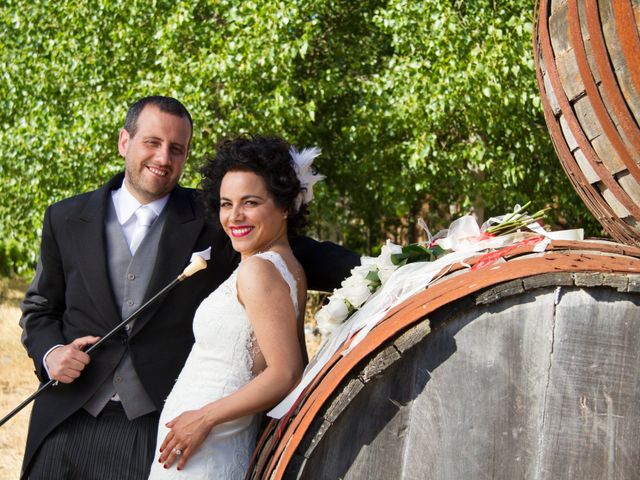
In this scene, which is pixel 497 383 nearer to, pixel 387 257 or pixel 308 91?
pixel 387 257

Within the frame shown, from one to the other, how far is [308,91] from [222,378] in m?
7.23

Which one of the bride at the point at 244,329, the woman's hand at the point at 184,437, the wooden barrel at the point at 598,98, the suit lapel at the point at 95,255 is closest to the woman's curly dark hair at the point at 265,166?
the bride at the point at 244,329

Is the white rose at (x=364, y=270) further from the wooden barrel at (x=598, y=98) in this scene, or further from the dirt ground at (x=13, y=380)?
the dirt ground at (x=13, y=380)

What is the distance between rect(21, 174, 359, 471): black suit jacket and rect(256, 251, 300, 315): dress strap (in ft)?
1.43

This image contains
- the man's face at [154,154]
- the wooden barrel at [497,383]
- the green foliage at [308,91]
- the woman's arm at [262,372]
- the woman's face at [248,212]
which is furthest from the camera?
the green foliage at [308,91]

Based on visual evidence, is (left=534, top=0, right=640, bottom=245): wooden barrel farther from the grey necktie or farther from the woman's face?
the grey necktie

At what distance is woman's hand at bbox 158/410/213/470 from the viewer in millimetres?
2404

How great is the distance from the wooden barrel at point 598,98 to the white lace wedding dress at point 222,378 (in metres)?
0.92

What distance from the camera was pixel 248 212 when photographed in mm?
2641

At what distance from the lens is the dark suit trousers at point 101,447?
9.80ft

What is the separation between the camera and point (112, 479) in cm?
303

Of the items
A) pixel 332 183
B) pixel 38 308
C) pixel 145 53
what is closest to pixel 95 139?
pixel 145 53

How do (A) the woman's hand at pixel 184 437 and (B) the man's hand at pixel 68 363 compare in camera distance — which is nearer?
(A) the woman's hand at pixel 184 437

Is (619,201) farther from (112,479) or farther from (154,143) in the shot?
(112,479)
